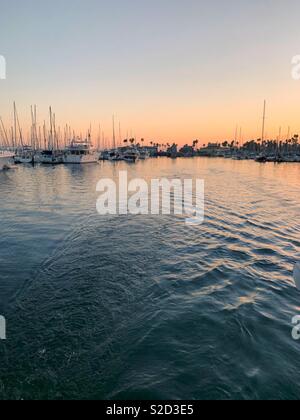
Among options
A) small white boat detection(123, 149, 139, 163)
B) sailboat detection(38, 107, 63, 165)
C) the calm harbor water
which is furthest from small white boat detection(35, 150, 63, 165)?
the calm harbor water

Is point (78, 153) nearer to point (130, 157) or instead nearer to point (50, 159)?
point (50, 159)

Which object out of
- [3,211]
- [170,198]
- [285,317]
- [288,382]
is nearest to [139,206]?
[170,198]

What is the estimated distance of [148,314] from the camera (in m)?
6.81

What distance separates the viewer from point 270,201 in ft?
80.9

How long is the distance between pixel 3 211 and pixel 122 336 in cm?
1647

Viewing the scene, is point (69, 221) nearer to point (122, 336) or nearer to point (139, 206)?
point (139, 206)

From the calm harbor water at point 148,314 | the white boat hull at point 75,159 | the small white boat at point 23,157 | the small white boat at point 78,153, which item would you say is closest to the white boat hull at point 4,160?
the small white boat at point 23,157

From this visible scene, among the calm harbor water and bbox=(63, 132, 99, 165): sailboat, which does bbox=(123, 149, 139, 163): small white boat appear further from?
the calm harbor water

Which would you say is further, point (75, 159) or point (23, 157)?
point (75, 159)

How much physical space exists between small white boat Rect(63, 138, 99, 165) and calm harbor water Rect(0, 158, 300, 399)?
71.5 meters

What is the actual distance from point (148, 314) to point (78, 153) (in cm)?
8264

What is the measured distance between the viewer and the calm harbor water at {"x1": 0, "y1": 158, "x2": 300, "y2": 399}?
189 inches

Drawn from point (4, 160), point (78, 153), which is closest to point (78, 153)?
point (78, 153)

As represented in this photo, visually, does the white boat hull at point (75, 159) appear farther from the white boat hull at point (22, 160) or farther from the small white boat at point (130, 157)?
the small white boat at point (130, 157)
